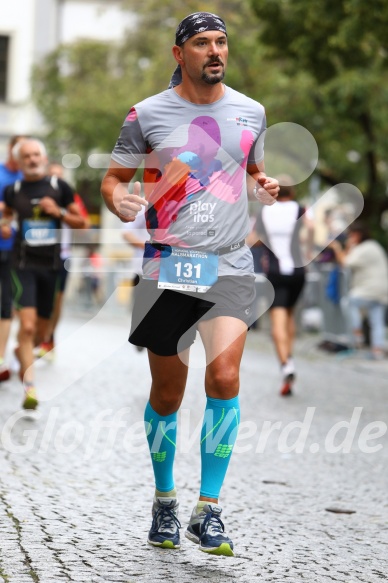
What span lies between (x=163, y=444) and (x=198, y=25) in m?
1.65

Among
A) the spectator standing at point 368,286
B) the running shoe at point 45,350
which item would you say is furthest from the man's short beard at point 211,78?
the spectator standing at point 368,286

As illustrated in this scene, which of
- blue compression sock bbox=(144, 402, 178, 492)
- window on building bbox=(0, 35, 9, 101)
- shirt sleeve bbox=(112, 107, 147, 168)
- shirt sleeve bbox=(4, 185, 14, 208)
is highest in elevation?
window on building bbox=(0, 35, 9, 101)

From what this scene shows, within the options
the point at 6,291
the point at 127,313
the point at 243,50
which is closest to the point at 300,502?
the point at 6,291

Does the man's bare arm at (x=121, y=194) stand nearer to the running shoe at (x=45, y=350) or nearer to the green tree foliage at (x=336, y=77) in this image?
the running shoe at (x=45, y=350)

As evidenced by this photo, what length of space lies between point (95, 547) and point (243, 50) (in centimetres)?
1905

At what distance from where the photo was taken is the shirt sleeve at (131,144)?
517 cm

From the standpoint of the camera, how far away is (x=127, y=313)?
26109 mm

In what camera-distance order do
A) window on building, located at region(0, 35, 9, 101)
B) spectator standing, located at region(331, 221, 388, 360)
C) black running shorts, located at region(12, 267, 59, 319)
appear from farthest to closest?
window on building, located at region(0, 35, 9, 101) < spectator standing, located at region(331, 221, 388, 360) < black running shorts, located at region(12, 267, 59, 319)

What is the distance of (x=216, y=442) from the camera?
507cm

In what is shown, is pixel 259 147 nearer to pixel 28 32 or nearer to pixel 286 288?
pixel 286 288

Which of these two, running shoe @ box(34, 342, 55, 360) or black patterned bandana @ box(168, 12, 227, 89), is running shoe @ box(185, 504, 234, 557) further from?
running shoe @ box(34, 342, 55, 360)

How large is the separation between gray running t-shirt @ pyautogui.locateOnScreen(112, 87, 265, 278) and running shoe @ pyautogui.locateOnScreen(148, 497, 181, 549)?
0.92 metres

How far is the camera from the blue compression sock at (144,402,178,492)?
5285 millimetres

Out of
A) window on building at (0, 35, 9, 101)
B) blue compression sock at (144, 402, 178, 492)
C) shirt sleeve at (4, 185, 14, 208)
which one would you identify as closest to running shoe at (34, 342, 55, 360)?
shirt sleeve at (4, 185, 14, 208)
